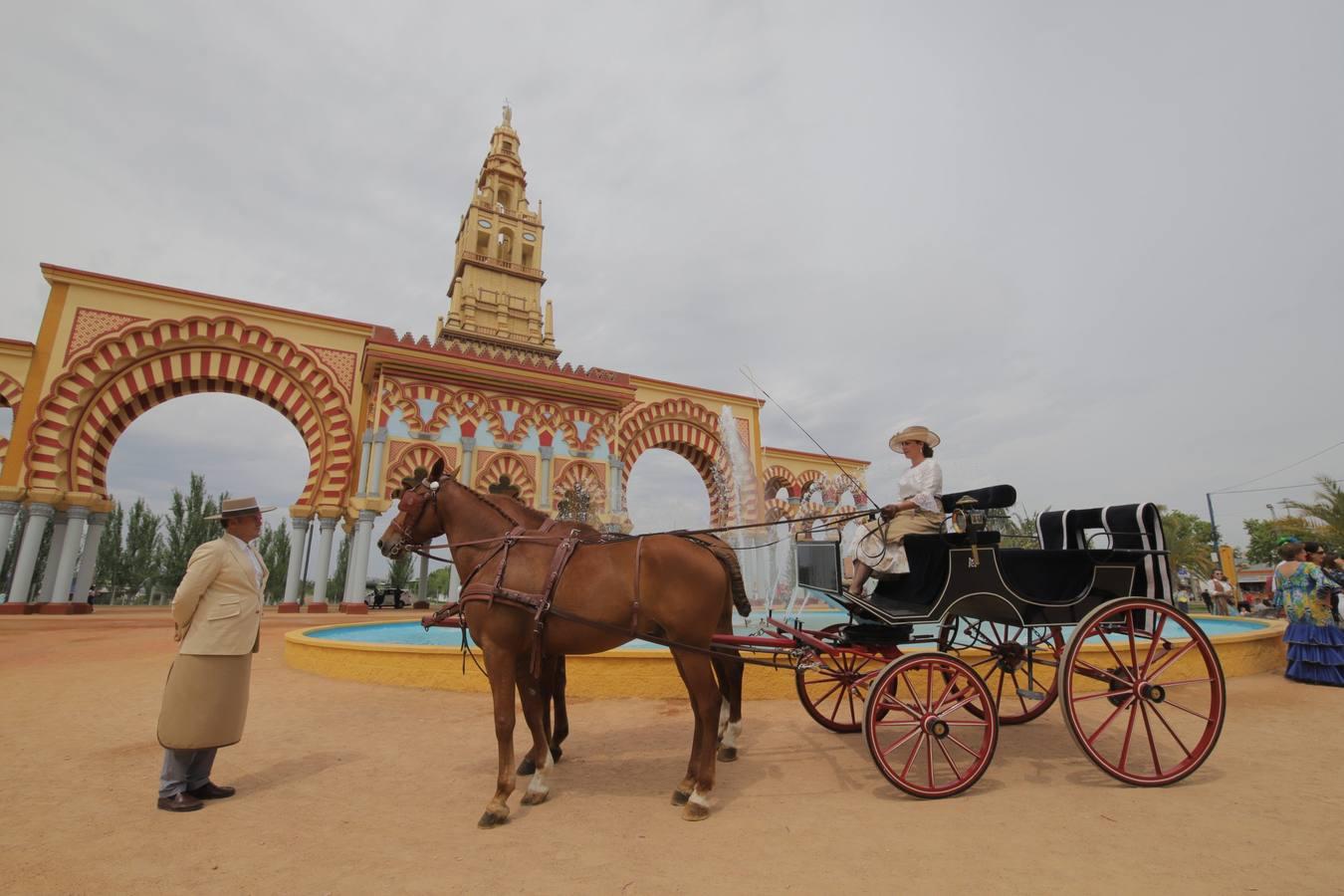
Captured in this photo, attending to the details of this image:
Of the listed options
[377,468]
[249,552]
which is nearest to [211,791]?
[249,552]

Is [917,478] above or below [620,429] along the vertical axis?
below

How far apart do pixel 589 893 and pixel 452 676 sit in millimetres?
4434

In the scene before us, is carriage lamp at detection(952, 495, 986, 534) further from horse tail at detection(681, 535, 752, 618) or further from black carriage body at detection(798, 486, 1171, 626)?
horse tail at detection(681, 535, 752, 618)

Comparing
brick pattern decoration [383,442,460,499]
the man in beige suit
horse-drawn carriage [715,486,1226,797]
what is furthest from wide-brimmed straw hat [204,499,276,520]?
brick pattern decoration [383,442,460,499]

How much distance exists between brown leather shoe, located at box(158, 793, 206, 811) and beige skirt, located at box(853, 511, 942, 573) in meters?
4.26

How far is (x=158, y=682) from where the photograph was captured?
21.0 feet

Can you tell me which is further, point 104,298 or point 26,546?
point 104,298

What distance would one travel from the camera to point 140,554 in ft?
96.4

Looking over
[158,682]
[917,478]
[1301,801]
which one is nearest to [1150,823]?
[1301,801]

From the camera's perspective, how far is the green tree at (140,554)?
2895cm

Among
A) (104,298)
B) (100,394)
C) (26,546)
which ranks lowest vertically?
(26,546)

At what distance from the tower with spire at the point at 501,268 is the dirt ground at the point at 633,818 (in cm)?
2542

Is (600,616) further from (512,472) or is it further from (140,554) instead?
(140,554)

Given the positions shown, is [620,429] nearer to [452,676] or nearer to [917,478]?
[452,676]
